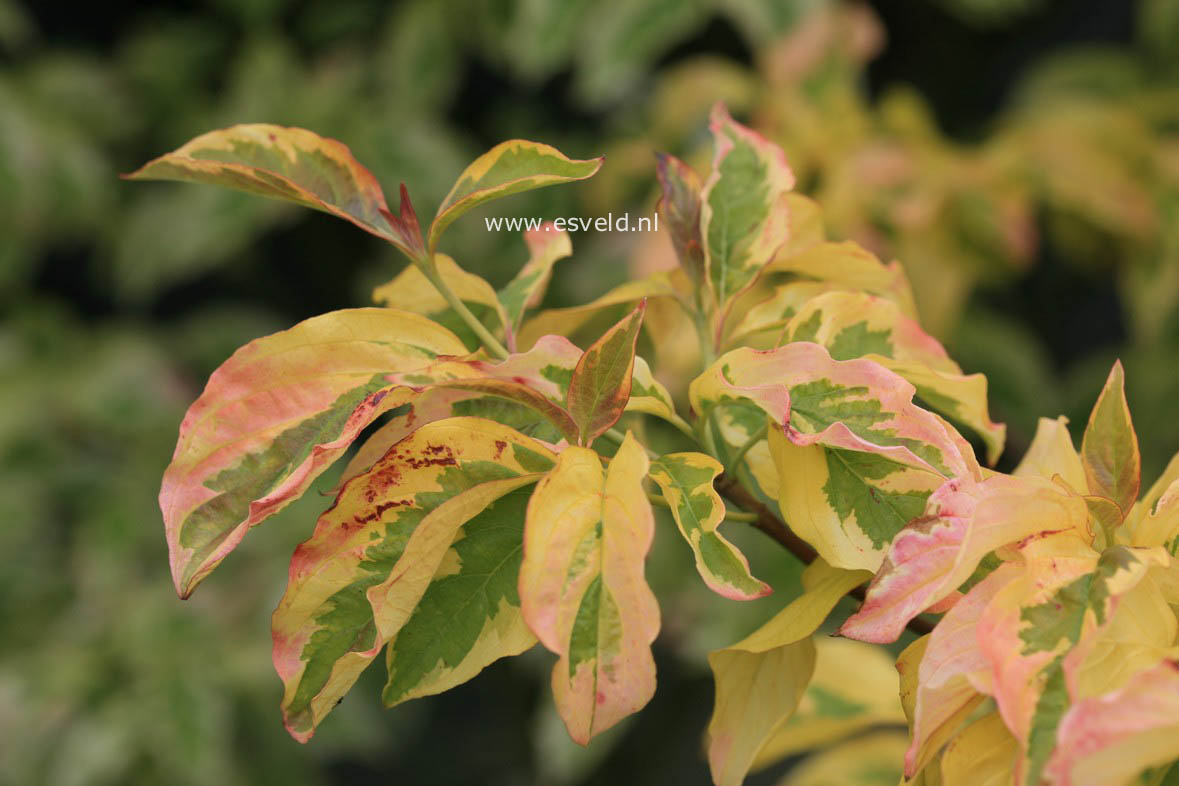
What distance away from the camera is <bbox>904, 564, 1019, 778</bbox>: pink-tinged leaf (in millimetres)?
311

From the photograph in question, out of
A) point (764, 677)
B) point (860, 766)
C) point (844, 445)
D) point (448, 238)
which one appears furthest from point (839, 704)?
point (448, 238)

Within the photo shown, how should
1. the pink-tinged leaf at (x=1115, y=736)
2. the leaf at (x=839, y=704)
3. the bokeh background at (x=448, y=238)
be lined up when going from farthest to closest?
the bokeh background at (x=448, y=238)
the leaf at (x=839, y=704)
the pink-tinged leaf at (x=1115, y=736)

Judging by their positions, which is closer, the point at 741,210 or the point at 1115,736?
the point at 1115,736

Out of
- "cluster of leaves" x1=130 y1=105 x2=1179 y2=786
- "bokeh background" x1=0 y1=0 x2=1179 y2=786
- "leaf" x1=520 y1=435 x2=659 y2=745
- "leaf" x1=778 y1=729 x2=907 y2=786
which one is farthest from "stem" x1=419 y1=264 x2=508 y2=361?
"bokeh background" x1=0 y1=0 x2=1179 y2=786

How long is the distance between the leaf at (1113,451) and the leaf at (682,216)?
0.52ft

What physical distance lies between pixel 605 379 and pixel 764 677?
143mm

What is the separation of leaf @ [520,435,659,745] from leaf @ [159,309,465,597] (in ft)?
0.22

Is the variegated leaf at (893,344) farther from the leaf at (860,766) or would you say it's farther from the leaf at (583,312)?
the leaf at (860,766)

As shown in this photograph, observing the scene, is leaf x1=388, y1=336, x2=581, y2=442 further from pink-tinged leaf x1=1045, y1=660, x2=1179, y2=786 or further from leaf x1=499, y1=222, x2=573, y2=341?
pink-tinged leaf x1=1045, y1=660, x2=1179, y2=786

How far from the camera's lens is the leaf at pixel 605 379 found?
13.8 inches

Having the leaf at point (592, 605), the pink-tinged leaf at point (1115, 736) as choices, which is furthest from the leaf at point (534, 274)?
the pink-tinged leaf at point (1115, 736)

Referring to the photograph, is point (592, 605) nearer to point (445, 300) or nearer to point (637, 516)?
point (637, 516)

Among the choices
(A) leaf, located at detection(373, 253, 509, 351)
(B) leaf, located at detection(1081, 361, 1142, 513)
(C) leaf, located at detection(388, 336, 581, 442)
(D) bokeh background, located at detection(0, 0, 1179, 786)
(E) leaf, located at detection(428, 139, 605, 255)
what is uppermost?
(E) leaf, located at detection(428, 139, 605, 255)

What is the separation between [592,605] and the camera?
0.32 m
